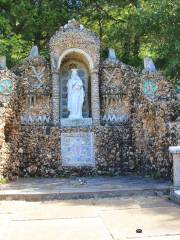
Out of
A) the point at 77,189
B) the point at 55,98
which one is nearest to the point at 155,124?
the point at 55,98

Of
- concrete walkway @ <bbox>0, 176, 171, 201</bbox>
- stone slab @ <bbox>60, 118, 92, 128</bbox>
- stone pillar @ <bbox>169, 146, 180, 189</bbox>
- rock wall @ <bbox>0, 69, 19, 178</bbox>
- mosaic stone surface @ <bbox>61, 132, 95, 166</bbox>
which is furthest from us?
stone slab @ <bbox>60, 118, 92, 128</bbox>

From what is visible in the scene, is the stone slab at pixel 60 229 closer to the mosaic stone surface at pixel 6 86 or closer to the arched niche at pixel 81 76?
the mosaic stone surface at pixel 6 86

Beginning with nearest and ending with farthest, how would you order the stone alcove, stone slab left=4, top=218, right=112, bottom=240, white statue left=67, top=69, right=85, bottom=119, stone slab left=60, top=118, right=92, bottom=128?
stone slab left=4, top=218, right=112, bottom=240, stone slab left=60, top=118, right=92, bottom=128, the stone alcove, white statue left=67, top=69, right=85, bottom=119

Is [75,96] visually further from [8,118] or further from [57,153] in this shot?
[8,118]

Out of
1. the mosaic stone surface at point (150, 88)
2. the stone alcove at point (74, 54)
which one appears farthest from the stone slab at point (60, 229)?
the stone alcove at point (74, 54)

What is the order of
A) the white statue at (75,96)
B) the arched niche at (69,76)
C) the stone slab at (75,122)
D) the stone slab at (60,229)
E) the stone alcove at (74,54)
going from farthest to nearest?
the arched niche at (69,76) → the white statue at (75,96) → the stone alcove at (74,54) → the stone slab at (75,122) → the stone slab at (60,229)

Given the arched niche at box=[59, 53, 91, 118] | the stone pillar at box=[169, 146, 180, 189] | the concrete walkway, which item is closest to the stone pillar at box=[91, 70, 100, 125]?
the arched niche at box=[59, 53, 91, 118]

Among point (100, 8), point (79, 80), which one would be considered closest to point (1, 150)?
point (79, 80)

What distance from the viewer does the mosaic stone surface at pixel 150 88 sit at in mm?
13180

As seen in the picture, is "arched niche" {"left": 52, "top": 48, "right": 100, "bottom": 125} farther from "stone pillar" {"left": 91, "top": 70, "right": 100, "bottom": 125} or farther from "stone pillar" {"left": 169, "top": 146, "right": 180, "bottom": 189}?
"stone pillar" {"left": 169, "top": 146, "right": 180, "bottom": 189}

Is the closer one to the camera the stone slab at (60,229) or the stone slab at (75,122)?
the stone slab at (60,229)

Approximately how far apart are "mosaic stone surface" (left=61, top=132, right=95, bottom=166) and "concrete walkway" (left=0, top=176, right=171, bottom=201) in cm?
210

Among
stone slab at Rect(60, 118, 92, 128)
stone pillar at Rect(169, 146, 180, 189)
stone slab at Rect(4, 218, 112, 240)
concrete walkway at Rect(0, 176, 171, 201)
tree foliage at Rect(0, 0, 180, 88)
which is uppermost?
tree foliage at Rect(0, 0, 180, 88)

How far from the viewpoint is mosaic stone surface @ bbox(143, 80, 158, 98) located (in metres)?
13.2
